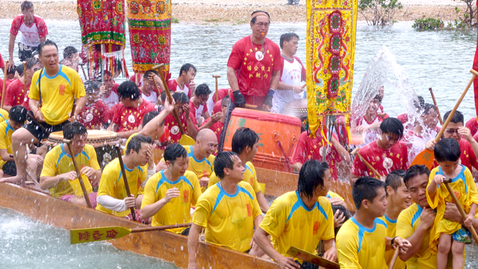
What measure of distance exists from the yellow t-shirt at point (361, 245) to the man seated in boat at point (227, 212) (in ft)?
2.80

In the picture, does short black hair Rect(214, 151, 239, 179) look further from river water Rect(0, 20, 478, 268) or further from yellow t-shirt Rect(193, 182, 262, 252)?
river water Rect(0, 20, 478, 268)

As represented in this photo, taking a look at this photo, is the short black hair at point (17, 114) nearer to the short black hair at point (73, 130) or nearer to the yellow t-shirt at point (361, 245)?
the short black hair at point (73, 130)

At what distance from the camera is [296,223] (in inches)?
135

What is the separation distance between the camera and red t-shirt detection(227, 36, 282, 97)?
6301 mm

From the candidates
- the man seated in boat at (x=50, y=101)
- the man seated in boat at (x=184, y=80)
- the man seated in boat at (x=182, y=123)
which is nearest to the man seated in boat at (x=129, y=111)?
the man seated in boat at (x=182, y=123)

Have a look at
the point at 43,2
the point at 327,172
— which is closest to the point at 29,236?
the point at 327,172

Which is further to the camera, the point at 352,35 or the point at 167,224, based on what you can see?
the point at 352,35

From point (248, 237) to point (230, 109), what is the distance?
241 centimetres

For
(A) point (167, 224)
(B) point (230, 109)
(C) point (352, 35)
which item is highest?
(C) point (352, 35)

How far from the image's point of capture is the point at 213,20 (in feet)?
97.8

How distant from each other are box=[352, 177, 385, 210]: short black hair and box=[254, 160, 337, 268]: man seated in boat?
7.0 inches

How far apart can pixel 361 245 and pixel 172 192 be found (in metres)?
1.39

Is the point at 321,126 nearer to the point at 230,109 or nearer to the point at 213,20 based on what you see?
the point at 230,109

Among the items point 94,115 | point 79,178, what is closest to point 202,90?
point 94,115
